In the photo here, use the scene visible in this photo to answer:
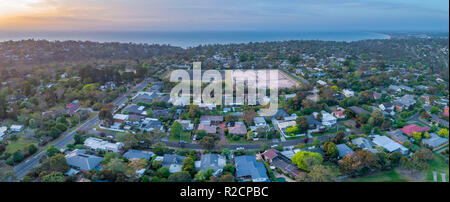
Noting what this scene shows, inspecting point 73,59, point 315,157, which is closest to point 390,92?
point 315,157

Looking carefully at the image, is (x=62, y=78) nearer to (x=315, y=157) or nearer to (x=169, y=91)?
(x=169, y=91)

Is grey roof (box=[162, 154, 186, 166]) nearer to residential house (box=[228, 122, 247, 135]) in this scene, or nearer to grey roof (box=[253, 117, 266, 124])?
residential house (box=[228, 122, 247, 135])

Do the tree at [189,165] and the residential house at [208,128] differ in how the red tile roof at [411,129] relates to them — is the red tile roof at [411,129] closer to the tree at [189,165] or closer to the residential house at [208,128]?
the residential house at [208,128]

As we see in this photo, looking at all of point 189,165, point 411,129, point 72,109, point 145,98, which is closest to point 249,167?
point 189,165

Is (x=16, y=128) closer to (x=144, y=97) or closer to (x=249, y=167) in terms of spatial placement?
(x=144, y=97)

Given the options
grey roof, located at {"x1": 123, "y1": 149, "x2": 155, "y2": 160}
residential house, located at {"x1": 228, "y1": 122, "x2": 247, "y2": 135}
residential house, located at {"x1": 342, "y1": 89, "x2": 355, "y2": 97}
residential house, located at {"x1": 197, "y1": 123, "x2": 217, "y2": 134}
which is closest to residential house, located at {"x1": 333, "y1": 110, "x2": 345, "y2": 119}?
residential house, located at {"x1": 342, "y1": 89, "x2": 355, "y2": 97}

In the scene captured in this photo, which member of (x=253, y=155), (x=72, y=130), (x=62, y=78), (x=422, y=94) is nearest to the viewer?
(x=253, y=155)
